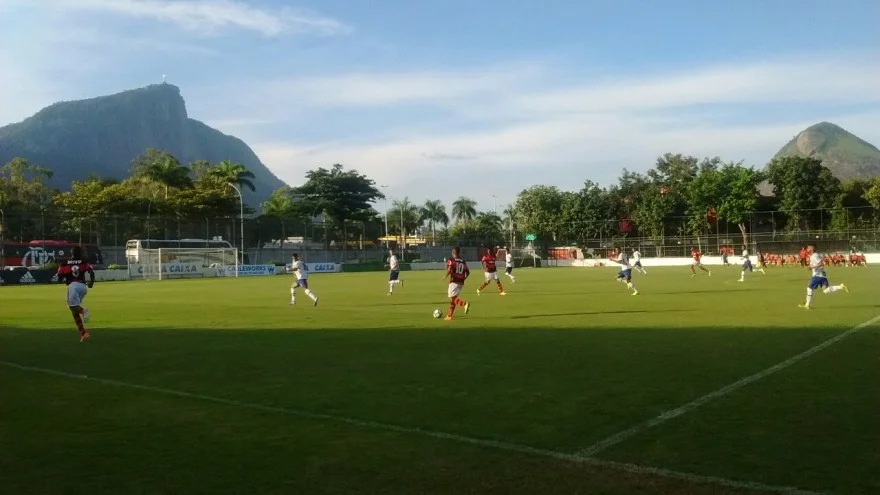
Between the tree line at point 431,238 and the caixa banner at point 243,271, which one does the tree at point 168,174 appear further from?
the caixa banner at point 243,271

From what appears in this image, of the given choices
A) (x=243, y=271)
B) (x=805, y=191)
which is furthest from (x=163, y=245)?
(x=805, y=191)

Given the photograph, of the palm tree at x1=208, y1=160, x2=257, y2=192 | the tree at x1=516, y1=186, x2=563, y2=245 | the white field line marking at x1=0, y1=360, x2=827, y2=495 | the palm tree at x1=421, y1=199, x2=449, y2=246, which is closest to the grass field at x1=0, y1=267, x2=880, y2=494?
the white field line marking at x1=0, y1=360, x2=827, y2=495

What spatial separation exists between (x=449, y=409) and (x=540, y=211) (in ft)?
325

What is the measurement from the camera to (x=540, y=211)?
4203 inches

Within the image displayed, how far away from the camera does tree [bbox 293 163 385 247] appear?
105562mm

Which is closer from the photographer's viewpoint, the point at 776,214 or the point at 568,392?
the point at 568,392

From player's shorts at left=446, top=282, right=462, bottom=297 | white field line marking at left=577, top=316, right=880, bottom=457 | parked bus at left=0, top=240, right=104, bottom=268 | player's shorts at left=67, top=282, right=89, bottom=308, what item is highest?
parked bus at left=0, top=240, right=104, bottom=268

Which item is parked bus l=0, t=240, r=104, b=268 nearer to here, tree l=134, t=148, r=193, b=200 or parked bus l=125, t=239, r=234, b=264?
parked bus l=125, t=239, r=234, b=264

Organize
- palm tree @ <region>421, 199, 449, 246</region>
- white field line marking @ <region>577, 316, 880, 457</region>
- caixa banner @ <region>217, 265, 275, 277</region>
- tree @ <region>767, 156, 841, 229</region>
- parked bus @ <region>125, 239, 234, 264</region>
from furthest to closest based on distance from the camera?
palm tree @ <region>421, 199, 449, 246</region> → tree @ <region>767, 156, 841, 229</region> → caixa banner @ <region>217, 265, 275, 277</region> → parked bus @ <region>125, 239, 234, 264</region> → white field line marking @ <region>577, 316, 880, 457</region>

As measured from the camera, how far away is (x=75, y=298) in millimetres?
16438

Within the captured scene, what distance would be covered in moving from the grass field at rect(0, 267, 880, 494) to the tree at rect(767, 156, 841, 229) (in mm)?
76156

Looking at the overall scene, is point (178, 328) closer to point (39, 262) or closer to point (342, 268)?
point (39, 262)

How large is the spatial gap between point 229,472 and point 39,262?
6386 cm

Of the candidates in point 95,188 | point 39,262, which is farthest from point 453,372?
point 95,188
